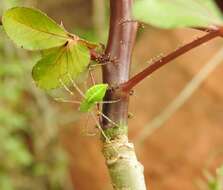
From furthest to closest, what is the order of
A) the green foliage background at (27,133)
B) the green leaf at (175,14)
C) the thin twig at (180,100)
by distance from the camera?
1. the green foliage background at (27,133)
2. the thin twig at (180,100)
3. the green leaf at (175,14)

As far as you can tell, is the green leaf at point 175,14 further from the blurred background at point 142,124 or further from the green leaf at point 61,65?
the blurred background at point 142,124

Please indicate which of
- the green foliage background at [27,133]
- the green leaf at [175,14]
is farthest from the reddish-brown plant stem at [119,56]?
the green foliage background at [27,133]

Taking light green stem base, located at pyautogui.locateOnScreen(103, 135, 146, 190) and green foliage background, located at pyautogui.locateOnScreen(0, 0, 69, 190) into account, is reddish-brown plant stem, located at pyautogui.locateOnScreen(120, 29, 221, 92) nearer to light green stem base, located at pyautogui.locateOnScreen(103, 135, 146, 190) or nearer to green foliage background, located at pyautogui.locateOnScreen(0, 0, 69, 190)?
light green stem base, located at pyautogui.locateOnScreen(103, 135, 146, 190)

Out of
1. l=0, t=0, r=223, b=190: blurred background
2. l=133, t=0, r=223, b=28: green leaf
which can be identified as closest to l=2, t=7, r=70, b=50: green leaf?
l=133, t=0, r=223, b=28: green leaf

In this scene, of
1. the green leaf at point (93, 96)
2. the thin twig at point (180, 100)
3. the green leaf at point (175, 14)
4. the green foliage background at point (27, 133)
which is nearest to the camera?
the green leaf at point (175, 14)

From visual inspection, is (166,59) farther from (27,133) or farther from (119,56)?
(27,133)

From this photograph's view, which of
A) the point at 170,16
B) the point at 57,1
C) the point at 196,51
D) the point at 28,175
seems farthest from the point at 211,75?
the point at 170,16

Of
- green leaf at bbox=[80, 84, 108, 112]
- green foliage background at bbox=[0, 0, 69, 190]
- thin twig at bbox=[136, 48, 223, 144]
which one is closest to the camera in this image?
green leaf at bbox=[80, 84, 108, 112]
